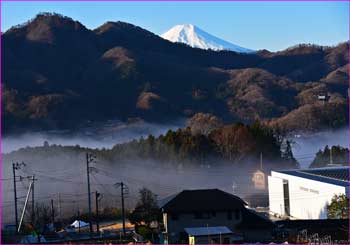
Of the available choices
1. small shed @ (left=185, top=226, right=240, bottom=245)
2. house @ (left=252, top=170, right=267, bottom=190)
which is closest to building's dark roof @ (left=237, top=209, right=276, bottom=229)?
small shed @ (left=185, top=226, right=240, bottom=245)

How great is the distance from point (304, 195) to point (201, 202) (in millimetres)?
4058

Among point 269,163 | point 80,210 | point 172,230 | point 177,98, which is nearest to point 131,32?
point 177,98

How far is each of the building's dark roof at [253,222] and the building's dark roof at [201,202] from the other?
6.6 inches

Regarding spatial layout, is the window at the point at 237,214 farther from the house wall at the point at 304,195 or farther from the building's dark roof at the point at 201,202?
the house wall at the point at 304,195

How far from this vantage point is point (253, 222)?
8.95 metres

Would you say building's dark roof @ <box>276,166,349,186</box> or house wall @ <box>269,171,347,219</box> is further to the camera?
building's dark roof @ <box>276,166,349,186</box>

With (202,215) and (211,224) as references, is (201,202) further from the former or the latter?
(211,224)

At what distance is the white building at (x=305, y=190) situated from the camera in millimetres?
11320

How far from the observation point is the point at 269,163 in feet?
69.7

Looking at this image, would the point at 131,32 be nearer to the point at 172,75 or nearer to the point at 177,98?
the point at 172,75

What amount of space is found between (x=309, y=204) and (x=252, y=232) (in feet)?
12.3

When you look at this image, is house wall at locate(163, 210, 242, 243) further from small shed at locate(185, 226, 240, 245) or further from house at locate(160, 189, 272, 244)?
small shed at locate(185, 226, 240, 245)

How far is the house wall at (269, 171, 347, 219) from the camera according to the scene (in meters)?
11.3

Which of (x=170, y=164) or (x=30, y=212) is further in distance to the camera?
(x=170, y=164)
